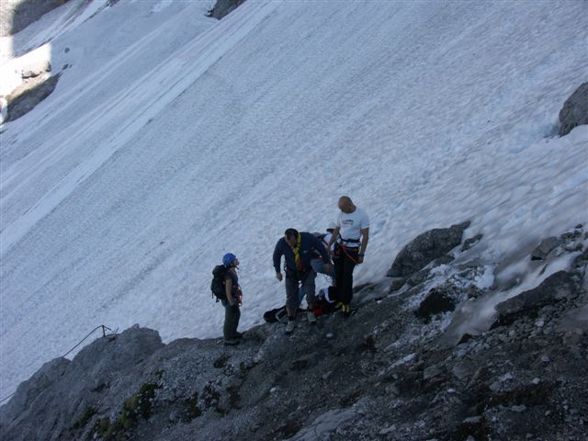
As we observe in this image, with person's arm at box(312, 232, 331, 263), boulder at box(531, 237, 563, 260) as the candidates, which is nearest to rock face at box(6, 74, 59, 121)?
person's arm at box(312, 232, 331, 263)

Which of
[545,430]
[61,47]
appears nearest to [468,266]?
[545,430]

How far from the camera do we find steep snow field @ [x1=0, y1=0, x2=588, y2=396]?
11.9 meters

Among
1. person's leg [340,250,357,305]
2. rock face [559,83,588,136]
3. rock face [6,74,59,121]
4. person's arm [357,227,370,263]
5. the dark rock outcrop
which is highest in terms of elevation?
rock face [6,74,59,121]

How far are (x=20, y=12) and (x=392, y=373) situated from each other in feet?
268

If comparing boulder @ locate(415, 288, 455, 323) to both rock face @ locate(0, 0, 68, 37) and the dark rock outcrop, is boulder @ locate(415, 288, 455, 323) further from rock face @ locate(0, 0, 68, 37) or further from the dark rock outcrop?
rock face @ locate(0, 0, 68, 37)

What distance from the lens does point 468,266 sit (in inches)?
316

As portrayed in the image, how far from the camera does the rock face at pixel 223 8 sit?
46031 mm

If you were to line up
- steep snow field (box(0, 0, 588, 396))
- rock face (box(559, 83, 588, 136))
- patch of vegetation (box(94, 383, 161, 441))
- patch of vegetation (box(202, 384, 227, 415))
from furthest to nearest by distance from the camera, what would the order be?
steep snow field (box(0, 0, 588, 396)) < rock face (box(559, 83, 588, 136)) < patch of vegetation (box(94, 383, 161, 441)) < patch of vegetation (box(202, 384, 227, 415))

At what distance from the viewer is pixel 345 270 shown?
894 centimetres

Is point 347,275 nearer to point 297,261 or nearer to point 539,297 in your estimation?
point 297,261

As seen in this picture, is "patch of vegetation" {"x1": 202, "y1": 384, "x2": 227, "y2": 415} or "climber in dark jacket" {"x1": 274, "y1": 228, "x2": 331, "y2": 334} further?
"climber in dark jacket" {"x1": 274, "y1": 228, "x2": 331, "y2": 334}

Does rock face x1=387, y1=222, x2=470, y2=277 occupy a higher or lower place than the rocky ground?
lower

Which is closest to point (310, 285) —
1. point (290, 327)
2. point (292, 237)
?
point (290, 327)

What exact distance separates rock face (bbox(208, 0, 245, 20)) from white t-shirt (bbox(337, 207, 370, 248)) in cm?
4018
